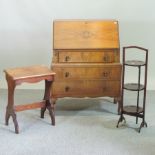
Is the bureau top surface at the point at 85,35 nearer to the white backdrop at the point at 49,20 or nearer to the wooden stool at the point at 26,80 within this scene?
the wooden stool at the point at 26,80

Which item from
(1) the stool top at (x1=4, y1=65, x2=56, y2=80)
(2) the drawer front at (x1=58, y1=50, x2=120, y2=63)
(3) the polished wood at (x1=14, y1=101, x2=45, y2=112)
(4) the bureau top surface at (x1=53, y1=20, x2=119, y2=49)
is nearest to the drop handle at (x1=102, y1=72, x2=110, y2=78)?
(2) the drawer front at (x1=58, y1=50, x2=120, y2=63)

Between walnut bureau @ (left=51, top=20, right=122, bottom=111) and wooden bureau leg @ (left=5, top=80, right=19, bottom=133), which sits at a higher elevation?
walnut bureau @ (left=51, top=20, right=122, bottom=111)

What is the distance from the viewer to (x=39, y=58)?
186 inches

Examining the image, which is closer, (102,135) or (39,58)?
(102,135)

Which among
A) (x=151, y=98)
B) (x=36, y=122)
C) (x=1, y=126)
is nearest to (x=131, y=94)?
(x=151, y=98)

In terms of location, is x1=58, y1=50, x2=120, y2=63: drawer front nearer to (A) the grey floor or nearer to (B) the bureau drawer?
(B) the bureau drawer

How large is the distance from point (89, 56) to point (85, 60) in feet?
0.20

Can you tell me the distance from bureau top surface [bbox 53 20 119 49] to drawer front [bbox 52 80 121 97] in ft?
1.28

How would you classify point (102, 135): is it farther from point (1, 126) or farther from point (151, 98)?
point (151, 98)

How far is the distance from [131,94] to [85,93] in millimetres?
984

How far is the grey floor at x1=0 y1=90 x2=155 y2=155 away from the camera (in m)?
A: 3.02

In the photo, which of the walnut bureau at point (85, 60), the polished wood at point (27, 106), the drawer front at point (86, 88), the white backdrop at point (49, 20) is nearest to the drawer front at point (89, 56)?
the walnut bureau at point (85, 60)

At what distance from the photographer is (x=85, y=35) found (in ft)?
12.4

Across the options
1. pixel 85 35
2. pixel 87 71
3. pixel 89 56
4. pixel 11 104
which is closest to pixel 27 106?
pixel 11 104
